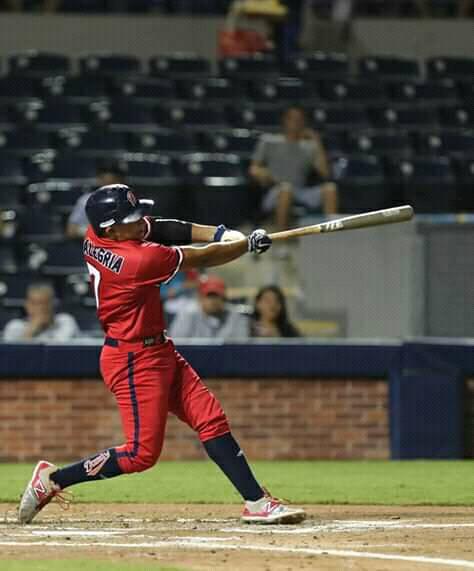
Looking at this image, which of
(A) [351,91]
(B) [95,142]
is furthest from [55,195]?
(A) [351,91]

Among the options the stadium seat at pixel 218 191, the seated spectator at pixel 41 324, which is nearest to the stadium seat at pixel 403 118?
the stadium seat at pixel 218 191

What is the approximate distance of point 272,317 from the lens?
11055 mm

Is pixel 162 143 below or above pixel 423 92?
below

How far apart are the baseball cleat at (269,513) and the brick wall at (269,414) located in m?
3.90

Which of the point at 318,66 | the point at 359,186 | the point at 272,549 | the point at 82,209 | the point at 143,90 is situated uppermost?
the point at 318,66

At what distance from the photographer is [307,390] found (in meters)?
11.0

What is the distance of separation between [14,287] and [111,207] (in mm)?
5787

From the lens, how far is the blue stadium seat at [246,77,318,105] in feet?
53.1

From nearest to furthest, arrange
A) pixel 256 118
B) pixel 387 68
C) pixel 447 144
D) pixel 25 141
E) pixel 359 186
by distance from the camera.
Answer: pixel 359 186, pixel 25 141, pixel 256 118, pixel 447 144, pixel 387 68

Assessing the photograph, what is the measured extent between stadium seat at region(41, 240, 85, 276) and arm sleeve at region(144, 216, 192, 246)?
18.4 feet

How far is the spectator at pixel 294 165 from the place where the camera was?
13.3 m

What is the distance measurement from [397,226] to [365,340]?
87cm

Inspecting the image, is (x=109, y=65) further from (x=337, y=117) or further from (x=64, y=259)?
(x=64, y=259)

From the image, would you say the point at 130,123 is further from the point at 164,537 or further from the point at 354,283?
the point at 164,537
